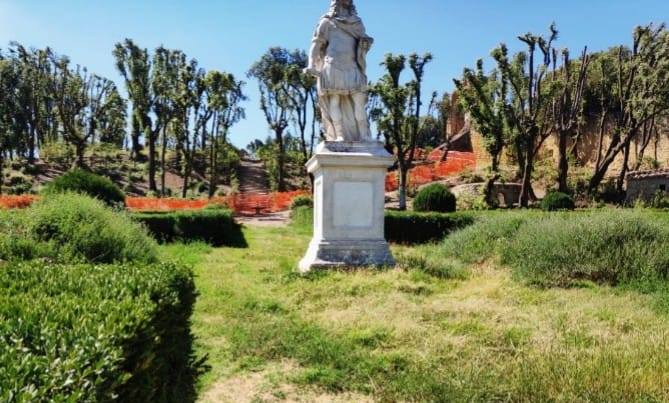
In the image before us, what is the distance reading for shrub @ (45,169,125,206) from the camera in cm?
1353

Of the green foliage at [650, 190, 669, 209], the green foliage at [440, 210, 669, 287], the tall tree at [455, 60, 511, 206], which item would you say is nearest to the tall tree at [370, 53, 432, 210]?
the tall tree at [455, 60, 511, 206]

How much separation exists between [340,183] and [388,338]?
397 cm

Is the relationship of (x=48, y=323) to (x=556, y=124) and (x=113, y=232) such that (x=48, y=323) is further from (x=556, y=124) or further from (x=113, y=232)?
(x=556, y=124)

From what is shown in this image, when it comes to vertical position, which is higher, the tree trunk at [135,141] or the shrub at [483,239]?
the tree trunk at [135,141]

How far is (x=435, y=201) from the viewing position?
18250 mm

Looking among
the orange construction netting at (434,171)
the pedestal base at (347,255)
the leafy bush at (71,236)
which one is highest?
the orange construction netting at (434,171)

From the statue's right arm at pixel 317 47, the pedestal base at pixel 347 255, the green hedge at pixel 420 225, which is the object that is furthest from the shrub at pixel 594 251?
the green hedge at pixel 420 225

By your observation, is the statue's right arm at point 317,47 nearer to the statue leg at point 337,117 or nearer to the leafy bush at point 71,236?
the statue leg at point 337,117

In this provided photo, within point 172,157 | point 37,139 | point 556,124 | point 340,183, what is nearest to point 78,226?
point 340,183

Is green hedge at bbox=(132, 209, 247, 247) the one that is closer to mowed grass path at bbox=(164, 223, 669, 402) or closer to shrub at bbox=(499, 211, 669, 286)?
mowed grass path at bbox=(164, 223, 669, 402)

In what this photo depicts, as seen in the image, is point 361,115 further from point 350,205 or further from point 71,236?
point 71,236

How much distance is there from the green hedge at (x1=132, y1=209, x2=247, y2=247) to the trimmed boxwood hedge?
374 cm

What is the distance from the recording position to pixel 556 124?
2653cm

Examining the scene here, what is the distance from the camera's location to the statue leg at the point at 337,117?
8523mm
